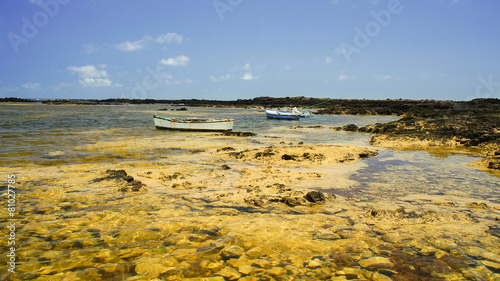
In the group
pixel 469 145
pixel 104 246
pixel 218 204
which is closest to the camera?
pixel 104 246

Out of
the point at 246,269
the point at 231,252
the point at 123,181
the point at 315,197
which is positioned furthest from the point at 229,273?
the point at 123,181

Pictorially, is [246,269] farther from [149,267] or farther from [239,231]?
[149,267]

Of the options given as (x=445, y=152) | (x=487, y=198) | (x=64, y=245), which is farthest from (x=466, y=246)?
(x=445, y=152)

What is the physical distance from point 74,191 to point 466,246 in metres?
8.27

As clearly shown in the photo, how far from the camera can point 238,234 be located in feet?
15.1

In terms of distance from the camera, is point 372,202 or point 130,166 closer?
point 372,202

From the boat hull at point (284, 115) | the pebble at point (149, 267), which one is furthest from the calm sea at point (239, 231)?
the boat hull at point (284, 115)

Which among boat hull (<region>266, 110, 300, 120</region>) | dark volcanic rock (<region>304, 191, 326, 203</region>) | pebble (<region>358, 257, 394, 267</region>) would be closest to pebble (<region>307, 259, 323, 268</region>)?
pebble (<region>358, 257, 394, 267</region>)

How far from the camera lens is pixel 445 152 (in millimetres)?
13336

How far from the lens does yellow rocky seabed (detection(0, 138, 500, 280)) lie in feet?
11.7

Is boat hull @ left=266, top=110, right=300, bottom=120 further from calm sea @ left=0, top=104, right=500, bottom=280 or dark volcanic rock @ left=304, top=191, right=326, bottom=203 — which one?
dark volcanic rock @ left=304, top=191, right=326, bottom=203

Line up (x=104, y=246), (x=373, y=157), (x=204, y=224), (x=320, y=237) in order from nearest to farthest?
(x=104, y=246) → (x=320, y=237) → (x=204, y=224) → (x=373, y=157)

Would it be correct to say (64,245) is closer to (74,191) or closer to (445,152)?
(74,191)

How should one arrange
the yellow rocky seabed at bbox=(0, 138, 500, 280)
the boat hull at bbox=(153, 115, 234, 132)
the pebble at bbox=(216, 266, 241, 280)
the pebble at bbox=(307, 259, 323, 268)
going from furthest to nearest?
the boat hull at bbox=(153, 115, 234, 132), the pebble at bbox=(307, 259, 323, 268), the yellow rocky seabed at bbox=(0, 138, 500, 280), the pebble at bbox=(216, 266, 241, 280)
